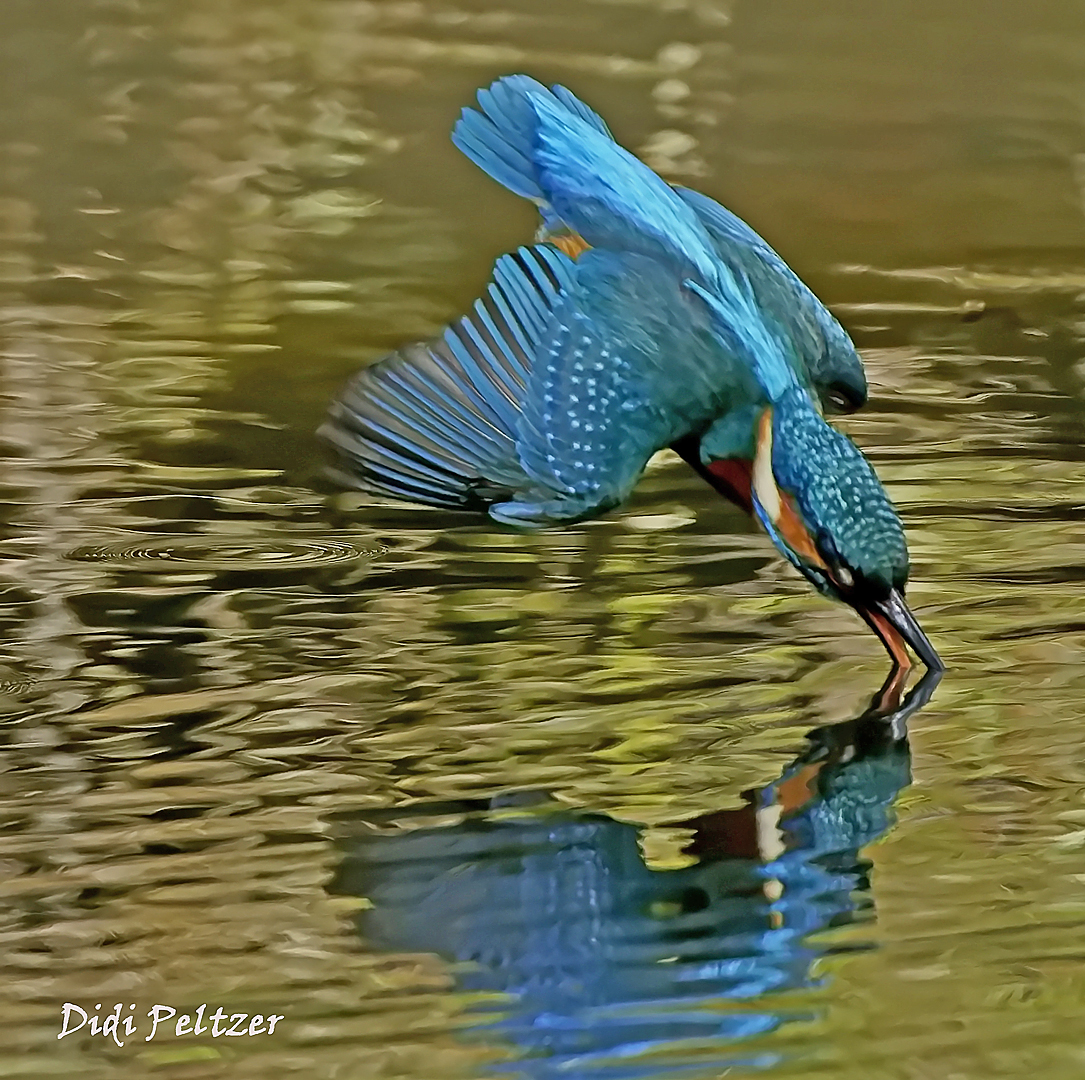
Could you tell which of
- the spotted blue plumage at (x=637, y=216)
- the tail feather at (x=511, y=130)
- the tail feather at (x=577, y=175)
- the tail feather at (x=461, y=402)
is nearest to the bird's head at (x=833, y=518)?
the spotted blue plumage at (x=637, y=216)

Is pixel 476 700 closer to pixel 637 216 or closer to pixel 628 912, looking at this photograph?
pixel 628 912

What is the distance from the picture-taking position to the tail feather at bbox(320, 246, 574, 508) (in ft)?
12.7

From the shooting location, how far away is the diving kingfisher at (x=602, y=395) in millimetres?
3812

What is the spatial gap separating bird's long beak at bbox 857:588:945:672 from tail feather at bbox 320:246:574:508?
28.2 inches

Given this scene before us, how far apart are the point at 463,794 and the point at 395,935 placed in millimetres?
462

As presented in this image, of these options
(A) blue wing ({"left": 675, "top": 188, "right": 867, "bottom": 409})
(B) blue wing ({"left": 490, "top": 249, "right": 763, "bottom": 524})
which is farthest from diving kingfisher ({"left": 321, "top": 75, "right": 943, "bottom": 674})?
(A) blue wing ({"left": 675, "top": 188, "right": 867, "bottom": 409})

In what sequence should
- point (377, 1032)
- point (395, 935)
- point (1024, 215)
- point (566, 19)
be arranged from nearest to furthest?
point (377, 1032), point (395, 935), point (1024, 215), point (566, 19)

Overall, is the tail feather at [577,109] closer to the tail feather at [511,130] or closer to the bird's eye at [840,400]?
the tail feather at [511,130]

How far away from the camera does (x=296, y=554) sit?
4.29 metres

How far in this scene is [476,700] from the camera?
3.72 m

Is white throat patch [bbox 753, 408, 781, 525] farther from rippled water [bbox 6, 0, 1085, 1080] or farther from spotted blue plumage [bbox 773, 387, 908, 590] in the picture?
rippled water [bbox 6, 0, 1085, 1080]

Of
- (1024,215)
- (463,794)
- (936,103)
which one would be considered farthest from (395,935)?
(936,103)

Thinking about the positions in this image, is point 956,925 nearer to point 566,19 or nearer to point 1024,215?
point 1024,215

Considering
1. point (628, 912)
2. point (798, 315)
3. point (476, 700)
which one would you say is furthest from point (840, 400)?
point (628, 912)
